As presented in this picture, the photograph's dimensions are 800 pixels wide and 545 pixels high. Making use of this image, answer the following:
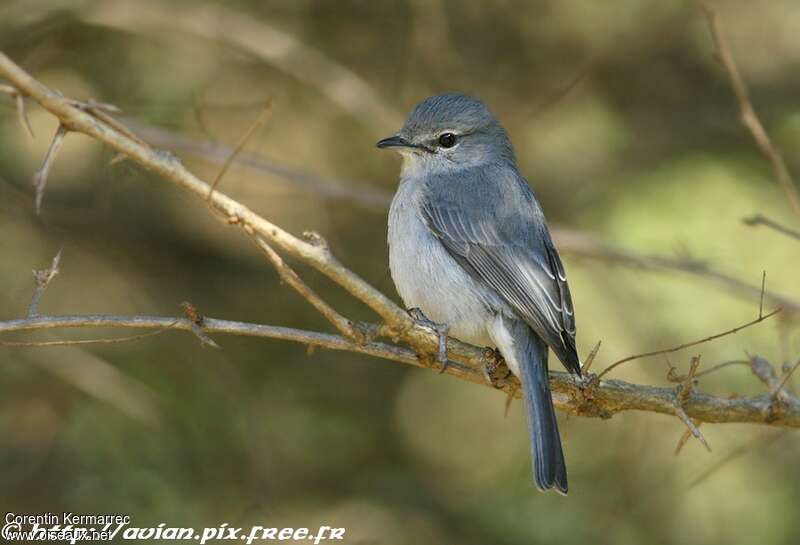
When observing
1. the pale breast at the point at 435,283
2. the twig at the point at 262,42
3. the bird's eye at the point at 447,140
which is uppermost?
the twig at the point at 262,42

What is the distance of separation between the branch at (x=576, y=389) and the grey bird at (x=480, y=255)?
0.75 ft

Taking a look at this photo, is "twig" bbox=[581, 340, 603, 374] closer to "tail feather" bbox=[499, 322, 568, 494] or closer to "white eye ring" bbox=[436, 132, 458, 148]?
"tail feather" bbox=[499, 322, 568, 494]

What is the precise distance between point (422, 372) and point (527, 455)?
98 cm

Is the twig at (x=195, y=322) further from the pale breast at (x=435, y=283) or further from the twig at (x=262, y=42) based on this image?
the twig at (x=262, y=42)

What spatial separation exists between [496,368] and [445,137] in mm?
1467

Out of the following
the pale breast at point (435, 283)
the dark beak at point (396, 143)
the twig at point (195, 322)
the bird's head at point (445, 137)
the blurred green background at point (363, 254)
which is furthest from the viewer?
the blurred green background at point (363, 254)

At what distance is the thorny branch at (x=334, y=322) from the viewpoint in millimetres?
3031

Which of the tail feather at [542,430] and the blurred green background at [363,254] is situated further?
the blurred green background at [363,254]

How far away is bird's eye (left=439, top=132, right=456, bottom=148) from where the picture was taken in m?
5.27

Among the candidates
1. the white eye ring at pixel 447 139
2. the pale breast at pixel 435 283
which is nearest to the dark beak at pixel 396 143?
the white eye ring at pixel 447 139

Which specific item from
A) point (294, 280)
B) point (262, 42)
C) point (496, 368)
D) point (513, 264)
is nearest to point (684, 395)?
point (496, 368)

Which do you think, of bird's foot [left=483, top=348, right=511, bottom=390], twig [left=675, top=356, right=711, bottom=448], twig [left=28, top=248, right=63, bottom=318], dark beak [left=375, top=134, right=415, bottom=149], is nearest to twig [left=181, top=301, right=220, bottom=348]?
twig [left=28, top=248, right=63, bottom=318]

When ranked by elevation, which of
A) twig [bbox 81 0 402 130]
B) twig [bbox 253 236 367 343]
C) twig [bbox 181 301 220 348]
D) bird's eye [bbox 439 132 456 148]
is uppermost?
twig [bbox 81 0 402 130]

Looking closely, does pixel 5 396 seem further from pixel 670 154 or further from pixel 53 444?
pixel 670 154
